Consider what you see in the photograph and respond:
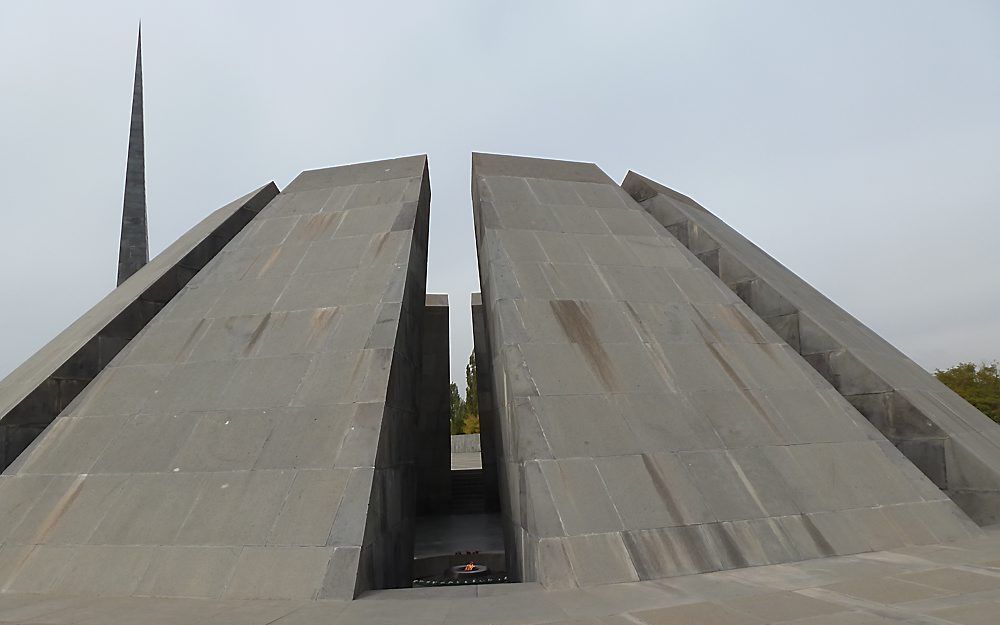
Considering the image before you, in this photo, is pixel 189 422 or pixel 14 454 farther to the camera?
pixel 14 454

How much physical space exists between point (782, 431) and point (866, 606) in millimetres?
3755

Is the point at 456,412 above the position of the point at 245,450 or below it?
above

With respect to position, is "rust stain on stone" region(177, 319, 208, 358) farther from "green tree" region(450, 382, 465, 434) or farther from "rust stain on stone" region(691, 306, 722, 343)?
"green tree" region(450, 382, 465, 434)

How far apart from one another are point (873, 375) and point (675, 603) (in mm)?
7145

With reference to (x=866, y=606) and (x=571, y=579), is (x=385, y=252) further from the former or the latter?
(x=866, y=606)

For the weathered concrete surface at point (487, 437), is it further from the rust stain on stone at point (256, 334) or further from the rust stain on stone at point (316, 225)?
the rust stain on stone at point (256, 334)

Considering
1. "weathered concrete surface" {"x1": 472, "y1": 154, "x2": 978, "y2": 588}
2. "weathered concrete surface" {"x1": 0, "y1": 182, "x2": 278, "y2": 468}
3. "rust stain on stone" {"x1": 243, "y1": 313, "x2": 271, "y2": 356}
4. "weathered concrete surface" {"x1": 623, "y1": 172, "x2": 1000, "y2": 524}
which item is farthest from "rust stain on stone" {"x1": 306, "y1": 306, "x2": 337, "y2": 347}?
"weathered concrete surface" {"x1": 623, "y1": 172, "x2": 1000, "y2": 524}

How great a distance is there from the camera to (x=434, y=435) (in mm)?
18984

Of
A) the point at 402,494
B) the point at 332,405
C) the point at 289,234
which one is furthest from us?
the point at 289,234

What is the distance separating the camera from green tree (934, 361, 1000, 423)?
3891 centimetres

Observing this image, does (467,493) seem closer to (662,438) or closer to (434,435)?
(434,435)

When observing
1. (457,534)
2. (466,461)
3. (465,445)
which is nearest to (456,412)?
(465,445)

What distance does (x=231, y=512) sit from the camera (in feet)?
25.2

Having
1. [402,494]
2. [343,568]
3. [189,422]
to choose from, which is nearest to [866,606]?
[343,568]
